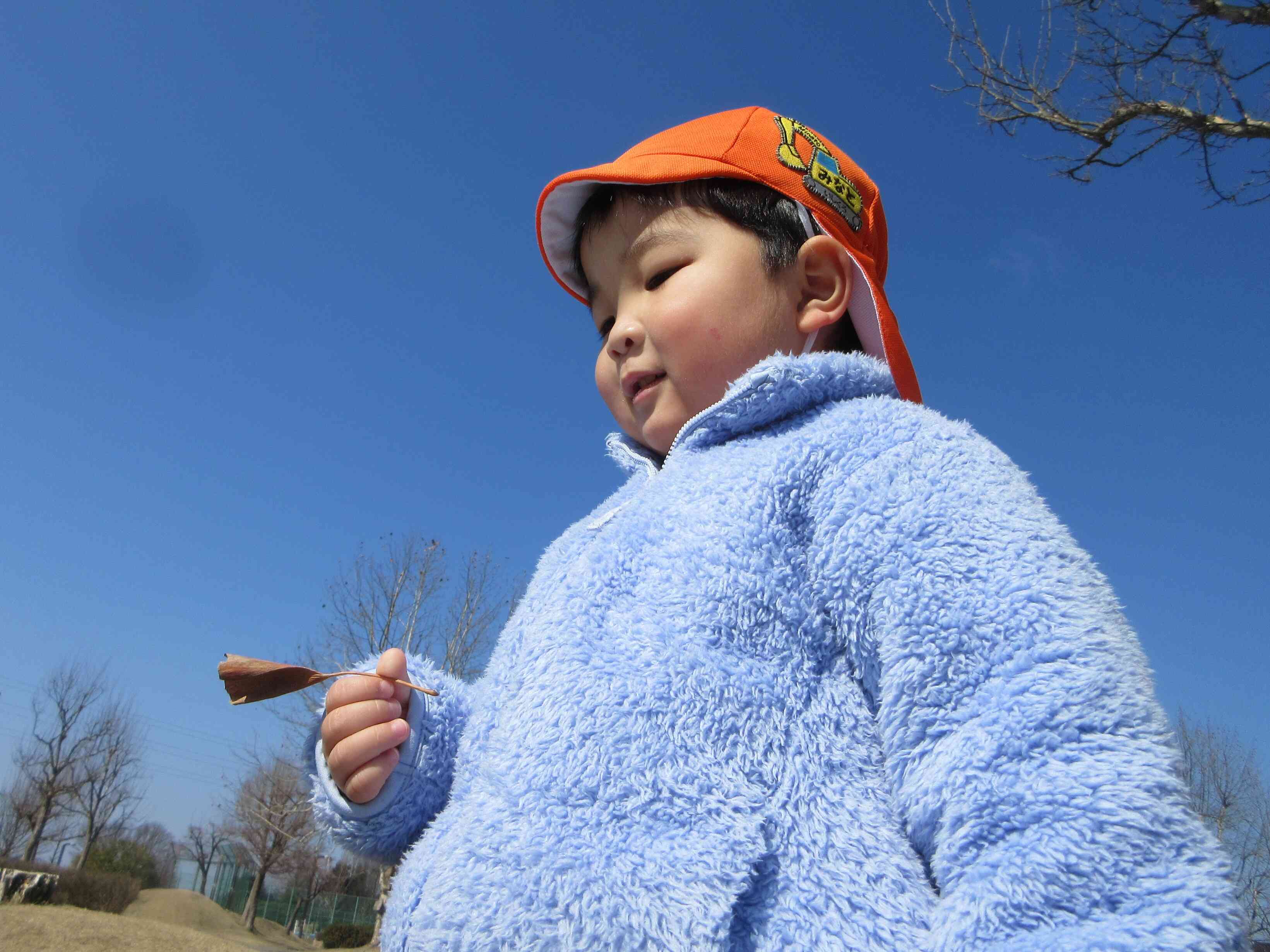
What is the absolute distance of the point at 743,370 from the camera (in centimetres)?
149

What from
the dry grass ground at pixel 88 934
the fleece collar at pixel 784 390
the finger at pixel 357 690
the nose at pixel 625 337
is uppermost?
the nose at pixel 625 337

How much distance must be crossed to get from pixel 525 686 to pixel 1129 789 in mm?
735

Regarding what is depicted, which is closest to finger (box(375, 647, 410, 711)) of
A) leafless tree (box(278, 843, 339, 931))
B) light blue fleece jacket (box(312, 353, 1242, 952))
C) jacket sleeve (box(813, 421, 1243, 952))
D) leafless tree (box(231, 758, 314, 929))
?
light blue fleece jacket (box(312, 353, 1242, 952))

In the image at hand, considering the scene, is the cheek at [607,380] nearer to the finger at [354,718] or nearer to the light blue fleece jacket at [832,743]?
the light blue fleece jacket at [832,743]

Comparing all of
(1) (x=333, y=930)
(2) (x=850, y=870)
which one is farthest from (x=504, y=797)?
(1) (x=333, y=930)

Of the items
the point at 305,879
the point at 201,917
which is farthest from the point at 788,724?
the point at 305,879

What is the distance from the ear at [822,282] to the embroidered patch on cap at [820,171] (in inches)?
5.5

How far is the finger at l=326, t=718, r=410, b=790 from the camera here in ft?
4.47

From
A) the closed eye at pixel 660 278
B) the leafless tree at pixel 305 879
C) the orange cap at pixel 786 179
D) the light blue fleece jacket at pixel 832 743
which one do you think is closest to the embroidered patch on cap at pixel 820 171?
the orange cap at pixel 786 179

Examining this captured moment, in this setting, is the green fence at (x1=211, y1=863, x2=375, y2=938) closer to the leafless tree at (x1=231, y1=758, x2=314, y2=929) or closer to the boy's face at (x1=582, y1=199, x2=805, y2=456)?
the leafless tree at (x1=231, y1=758, x2=314, y2=929)

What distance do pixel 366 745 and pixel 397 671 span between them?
0.14 m

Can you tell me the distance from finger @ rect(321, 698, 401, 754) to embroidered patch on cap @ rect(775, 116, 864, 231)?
1253mm

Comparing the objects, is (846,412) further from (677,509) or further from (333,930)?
(333,930)

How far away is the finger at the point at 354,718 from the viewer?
1389mm
